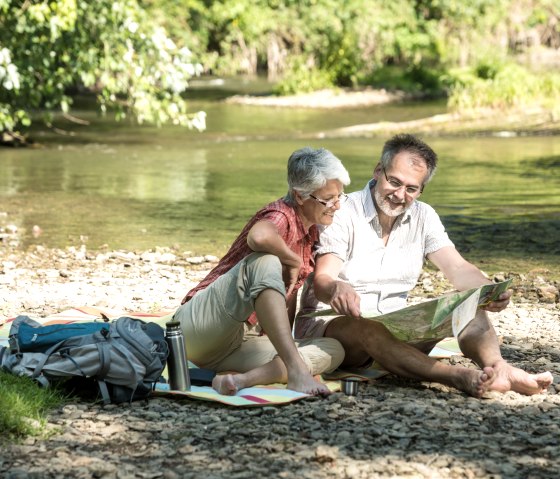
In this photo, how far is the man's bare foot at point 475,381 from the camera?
5.37 meters

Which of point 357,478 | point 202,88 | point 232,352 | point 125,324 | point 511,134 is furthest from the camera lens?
point 202,88

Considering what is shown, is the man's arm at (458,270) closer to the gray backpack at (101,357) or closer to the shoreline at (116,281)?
the gray backpack at (101,357)

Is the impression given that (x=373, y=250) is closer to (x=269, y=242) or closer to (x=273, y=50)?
(x=269, y=242)

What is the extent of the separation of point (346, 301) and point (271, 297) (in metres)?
0.37

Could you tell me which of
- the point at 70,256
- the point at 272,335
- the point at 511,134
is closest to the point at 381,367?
the point at 272,335

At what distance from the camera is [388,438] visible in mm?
4734

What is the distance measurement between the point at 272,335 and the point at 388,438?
0.88 meters

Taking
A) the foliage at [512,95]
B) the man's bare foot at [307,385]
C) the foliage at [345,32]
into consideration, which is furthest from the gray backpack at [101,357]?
the foliage at [345,32]

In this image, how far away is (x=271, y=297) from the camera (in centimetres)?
532

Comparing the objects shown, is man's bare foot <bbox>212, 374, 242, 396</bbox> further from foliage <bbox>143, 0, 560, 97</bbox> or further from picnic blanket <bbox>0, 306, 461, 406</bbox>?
foliage <bbox>143, 0, 560, 97</bbox>

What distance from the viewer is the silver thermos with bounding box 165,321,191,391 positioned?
5.37 meters

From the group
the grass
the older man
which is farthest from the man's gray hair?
the grass

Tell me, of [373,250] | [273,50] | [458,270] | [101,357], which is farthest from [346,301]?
[273,50]

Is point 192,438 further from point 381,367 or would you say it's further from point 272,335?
point 381,367
